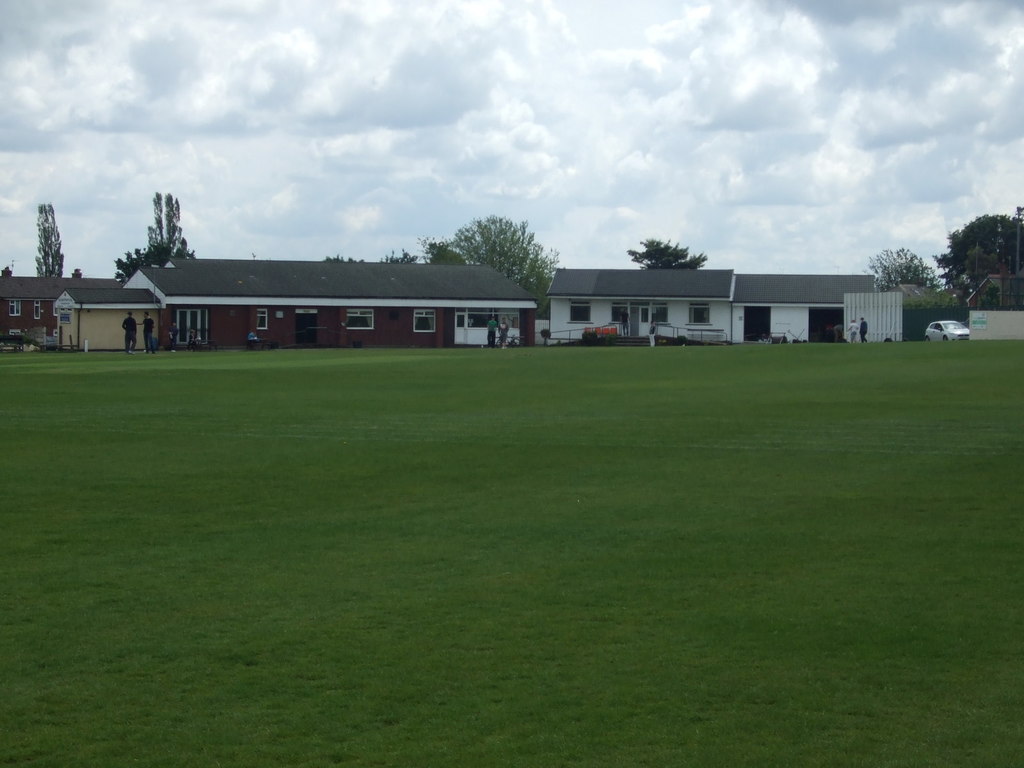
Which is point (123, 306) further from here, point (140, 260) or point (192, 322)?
point (140, 260)

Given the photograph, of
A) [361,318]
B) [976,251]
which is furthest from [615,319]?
[976,251]

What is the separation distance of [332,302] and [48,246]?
6829cm

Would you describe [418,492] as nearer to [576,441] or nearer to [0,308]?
[576,441]

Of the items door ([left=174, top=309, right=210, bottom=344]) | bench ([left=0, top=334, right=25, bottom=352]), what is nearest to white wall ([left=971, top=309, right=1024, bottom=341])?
door ([left=174, top=309, right=210, bottom=344])

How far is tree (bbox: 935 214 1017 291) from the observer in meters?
145

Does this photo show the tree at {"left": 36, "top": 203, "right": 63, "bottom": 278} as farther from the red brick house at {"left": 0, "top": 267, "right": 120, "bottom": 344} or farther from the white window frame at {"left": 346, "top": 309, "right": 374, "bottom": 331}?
the white window frame at {"left": 346, "top": 309, "right": 374, "bottom": 331}

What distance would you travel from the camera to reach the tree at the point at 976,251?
145 m

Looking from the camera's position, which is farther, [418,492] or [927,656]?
[418,492]

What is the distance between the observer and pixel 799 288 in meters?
88.8

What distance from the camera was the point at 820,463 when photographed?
16.7 metres

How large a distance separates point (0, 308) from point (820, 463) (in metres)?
97.6

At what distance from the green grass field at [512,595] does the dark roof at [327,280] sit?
55753 millimetres

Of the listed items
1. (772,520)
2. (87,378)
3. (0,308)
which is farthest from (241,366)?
(0,308)

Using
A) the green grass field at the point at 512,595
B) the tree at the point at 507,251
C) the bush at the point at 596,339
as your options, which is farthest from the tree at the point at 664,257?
the green grass field at the point at 512,595
